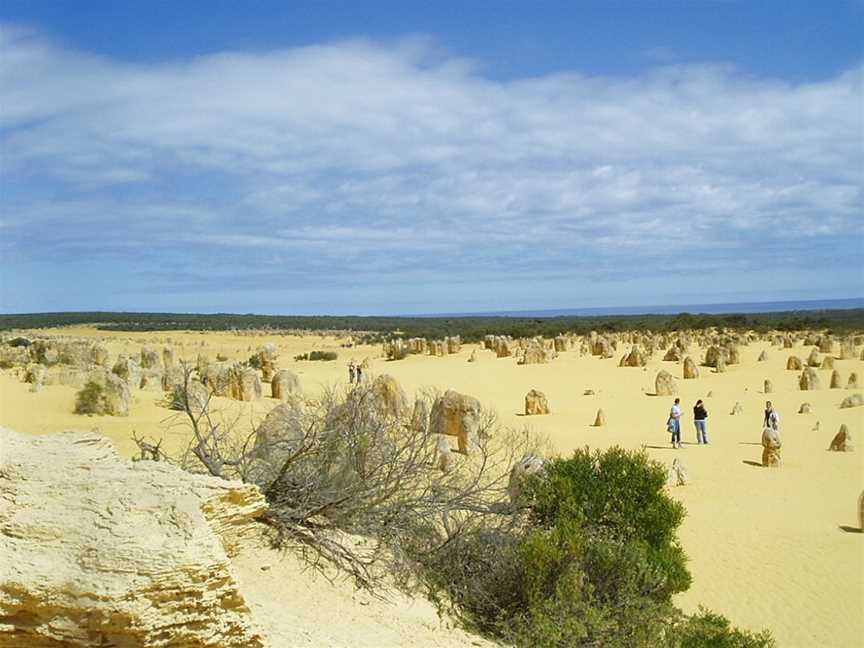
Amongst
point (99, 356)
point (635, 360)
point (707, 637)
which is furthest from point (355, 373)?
point (635, 360)

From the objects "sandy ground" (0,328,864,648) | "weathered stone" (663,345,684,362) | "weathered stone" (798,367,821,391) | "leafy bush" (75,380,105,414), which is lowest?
"sandy ground" (0,328,864,648)

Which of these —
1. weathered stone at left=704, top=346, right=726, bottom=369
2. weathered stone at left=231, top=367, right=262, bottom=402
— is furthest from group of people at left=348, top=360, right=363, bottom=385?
weathered stone at left=704, top=346, right=726, bottom=369

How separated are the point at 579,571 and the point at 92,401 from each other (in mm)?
12336

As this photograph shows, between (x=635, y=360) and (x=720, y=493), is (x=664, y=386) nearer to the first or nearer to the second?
(x=635, y=360)

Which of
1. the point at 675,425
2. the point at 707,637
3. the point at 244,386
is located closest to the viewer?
the point at 707,637

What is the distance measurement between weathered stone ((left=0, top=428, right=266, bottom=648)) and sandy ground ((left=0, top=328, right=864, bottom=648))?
1555 millimetres

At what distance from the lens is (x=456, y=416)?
682 inches

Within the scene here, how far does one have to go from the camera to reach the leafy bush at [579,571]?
25.3 ft

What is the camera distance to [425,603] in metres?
8.07

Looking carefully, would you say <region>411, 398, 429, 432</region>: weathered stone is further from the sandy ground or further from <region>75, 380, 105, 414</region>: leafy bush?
<region>75, 380, 105, 414</region>: leafy bush

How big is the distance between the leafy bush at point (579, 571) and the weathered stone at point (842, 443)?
10.6m

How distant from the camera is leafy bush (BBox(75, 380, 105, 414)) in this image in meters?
17.1

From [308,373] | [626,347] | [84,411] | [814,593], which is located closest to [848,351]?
[626,347]

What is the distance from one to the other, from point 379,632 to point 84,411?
12.4 metres
